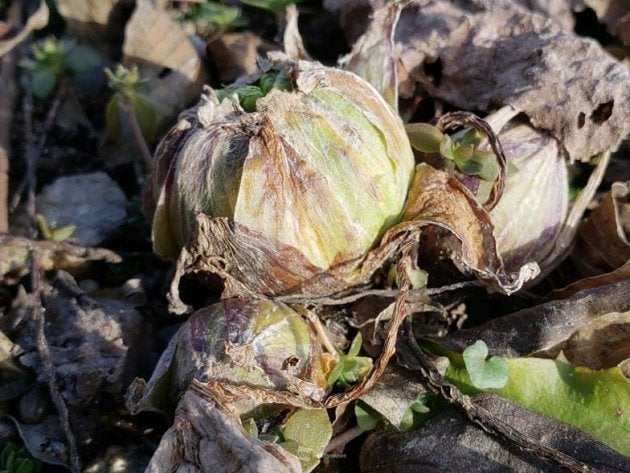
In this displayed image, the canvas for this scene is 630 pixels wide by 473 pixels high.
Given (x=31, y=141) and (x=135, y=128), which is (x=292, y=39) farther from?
(x=31, y=141)

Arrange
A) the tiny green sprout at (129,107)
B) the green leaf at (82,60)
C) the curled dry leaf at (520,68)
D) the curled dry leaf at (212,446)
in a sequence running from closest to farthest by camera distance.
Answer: the curled dry leaf at (212,446)
the curled dry leaf at (520,68)
the tiny green sprout at (129,107)
the green leaf at (82,60)

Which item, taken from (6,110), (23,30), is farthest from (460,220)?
(23,30)

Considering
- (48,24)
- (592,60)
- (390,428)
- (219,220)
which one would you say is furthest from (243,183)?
Answer: (48,24)

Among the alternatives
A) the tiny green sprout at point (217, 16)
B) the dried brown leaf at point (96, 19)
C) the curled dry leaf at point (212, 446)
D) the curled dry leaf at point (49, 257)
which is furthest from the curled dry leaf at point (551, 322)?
the dried brown leaf at point (96, 19)

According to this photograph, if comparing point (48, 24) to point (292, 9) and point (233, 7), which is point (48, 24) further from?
point (292, 9)

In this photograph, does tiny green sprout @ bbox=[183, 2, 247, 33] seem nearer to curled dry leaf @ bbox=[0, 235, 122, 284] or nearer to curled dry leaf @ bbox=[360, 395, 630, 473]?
curled dry leaf @ bbox=[0, 235, 122, 284]

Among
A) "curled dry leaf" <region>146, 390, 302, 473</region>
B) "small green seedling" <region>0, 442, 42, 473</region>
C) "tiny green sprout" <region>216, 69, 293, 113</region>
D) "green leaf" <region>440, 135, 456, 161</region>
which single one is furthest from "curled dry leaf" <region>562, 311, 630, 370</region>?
"small green seedling" <region>0, 442, 42, 473</region>

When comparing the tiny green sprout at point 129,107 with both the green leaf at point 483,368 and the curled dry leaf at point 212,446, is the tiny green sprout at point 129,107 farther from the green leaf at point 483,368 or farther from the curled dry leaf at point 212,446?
the green leaf at point 483,368
